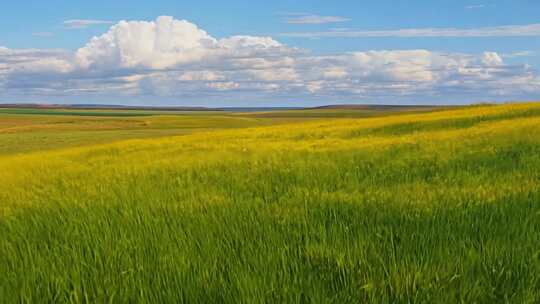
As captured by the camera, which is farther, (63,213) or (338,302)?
(63,213)

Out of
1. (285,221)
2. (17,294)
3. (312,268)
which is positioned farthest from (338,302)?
(17,294)

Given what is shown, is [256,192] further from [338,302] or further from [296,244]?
[338,302]

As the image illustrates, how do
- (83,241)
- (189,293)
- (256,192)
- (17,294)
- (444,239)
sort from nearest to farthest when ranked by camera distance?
1. (189,293)
2. (17,294)
3. (444,239)
4. (83,241)
5. (256,192)

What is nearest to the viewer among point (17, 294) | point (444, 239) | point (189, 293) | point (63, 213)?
point (189, 293)

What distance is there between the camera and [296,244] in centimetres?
397

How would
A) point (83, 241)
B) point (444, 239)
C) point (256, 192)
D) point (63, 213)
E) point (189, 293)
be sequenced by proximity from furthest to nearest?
point (256, 192)
point (63, 213)
point (83, 241)
point (444, 239)
point (189, 293)

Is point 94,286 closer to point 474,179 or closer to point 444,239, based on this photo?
point 444,239

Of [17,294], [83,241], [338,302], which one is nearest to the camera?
[338,302]

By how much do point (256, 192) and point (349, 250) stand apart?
3.27 m

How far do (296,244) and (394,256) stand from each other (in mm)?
822

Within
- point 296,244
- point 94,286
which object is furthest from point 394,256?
point 94,286

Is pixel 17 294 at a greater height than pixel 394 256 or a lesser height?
lesser

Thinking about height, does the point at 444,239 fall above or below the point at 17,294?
above

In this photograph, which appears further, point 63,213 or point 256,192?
point 256,192
